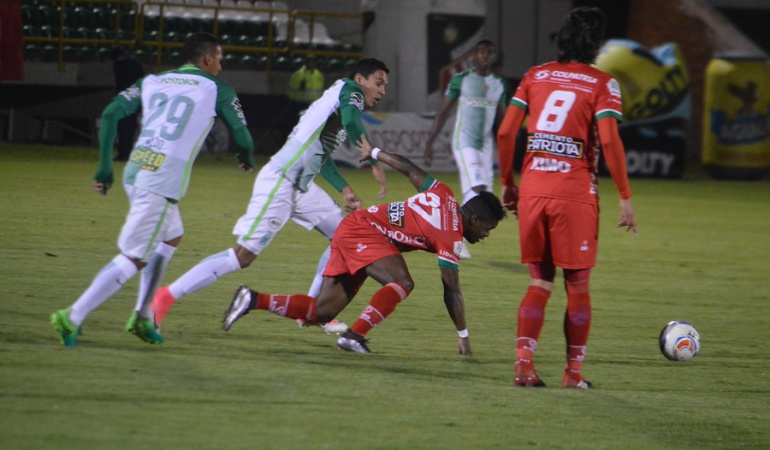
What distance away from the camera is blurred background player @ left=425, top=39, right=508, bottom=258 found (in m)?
11.4

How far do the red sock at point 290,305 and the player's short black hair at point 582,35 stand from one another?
7.22ft

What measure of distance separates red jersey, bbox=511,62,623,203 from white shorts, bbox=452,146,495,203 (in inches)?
216

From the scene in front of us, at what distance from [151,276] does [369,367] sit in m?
1.39

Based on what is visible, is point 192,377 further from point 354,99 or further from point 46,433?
point 354,99

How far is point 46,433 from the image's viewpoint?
14.1 feet

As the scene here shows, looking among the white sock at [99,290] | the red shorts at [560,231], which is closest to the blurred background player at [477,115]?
the red shorts at [560,231]

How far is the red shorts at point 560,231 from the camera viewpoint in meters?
5.68

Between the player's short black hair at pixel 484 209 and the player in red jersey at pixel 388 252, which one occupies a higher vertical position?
the player's short black hair at pixel 484 209

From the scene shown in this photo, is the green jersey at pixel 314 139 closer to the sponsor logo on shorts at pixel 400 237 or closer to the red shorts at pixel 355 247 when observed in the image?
the red shorts at pixel 355 247

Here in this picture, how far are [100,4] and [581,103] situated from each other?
23596 mm

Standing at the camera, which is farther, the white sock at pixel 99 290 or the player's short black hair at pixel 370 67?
the player's short black hair at pixel 370 67

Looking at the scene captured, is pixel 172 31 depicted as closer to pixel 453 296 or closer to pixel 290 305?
pixel 290 305

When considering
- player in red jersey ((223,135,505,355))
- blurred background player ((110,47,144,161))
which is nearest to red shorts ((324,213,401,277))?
player in red jersey ((223,135,505,355))

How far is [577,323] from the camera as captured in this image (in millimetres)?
5840
